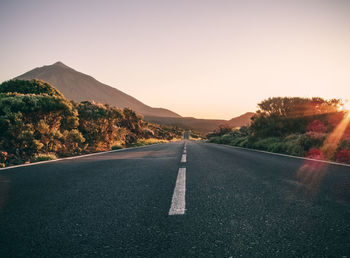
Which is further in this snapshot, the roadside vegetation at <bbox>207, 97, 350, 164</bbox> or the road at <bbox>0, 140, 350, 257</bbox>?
the roadside vegetation at <bbox>207, 97, 350, 164</bbox>

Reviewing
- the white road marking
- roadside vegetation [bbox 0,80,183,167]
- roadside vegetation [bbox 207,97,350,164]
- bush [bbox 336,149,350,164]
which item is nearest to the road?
the white road marking

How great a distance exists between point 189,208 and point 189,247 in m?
0.84

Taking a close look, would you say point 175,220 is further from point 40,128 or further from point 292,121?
point 292,121

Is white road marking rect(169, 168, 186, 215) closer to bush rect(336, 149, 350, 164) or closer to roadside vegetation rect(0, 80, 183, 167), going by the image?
roadside vegetation rect(0, 80, 183, 167)

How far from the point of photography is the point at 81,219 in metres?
2.06

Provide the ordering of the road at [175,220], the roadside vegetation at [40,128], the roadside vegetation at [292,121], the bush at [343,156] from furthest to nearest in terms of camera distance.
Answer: the roadside vegetation at [292,121], the roadside vegetation at [40,128], the bush at [343,156], the road at [175,220]

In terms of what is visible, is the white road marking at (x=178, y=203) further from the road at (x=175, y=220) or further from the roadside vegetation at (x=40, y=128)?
the roadside vegetation at (x=40, y=128)

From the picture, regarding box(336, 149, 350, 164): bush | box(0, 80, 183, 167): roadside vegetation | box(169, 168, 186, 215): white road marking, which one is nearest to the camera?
box(169, 168, 186, 215): white road marking

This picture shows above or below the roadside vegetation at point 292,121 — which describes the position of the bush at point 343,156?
below

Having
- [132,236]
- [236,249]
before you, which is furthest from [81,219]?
[236,249]

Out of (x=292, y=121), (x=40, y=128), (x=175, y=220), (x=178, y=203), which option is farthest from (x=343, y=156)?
(x=40, y=128)

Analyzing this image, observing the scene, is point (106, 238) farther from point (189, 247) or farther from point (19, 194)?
point (19, 194)

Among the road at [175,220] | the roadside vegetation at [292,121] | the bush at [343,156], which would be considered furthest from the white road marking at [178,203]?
the roadside vegetation at [292,121]

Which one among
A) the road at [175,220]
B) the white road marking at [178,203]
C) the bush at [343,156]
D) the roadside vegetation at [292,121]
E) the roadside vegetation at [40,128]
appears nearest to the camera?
the road at [175,220]
